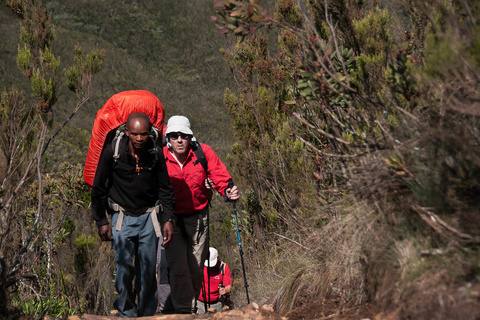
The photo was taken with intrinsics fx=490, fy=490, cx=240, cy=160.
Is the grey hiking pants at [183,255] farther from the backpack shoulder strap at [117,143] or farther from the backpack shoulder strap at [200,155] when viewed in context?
the backpack shoulder strap at [117,143]

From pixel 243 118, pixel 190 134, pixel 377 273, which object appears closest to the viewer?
pixel 377 273

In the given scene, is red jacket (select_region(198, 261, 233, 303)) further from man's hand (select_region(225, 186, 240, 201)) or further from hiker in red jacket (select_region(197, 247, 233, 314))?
man's hand (select_region(225, 186, 240, 201))

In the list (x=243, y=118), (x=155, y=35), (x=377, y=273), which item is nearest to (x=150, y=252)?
(x=377, y=273)

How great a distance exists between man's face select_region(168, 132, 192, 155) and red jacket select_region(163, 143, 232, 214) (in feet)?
0.42

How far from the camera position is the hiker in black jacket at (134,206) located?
4.11m

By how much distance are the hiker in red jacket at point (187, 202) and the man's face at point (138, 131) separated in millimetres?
583

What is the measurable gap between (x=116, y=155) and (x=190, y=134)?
851 mm

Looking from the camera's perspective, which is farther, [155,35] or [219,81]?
[155,35]

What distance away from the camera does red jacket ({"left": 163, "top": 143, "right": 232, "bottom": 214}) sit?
187 inches

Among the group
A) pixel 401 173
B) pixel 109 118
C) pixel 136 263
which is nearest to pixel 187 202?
pixel 136 263

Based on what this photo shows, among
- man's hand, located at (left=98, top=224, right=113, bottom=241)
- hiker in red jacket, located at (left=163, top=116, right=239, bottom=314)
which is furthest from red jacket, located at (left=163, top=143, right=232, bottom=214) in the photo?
man's hand, located at (left=98, top=224, right=113, bottom=241)

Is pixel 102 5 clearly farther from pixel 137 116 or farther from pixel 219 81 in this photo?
pixel 137 116

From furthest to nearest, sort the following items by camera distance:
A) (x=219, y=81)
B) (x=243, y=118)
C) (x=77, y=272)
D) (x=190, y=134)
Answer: (x=219, y=81), (x=243, y=118), (x=77, y=272), (x=190, y=134)

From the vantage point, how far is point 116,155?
407 centimetres
